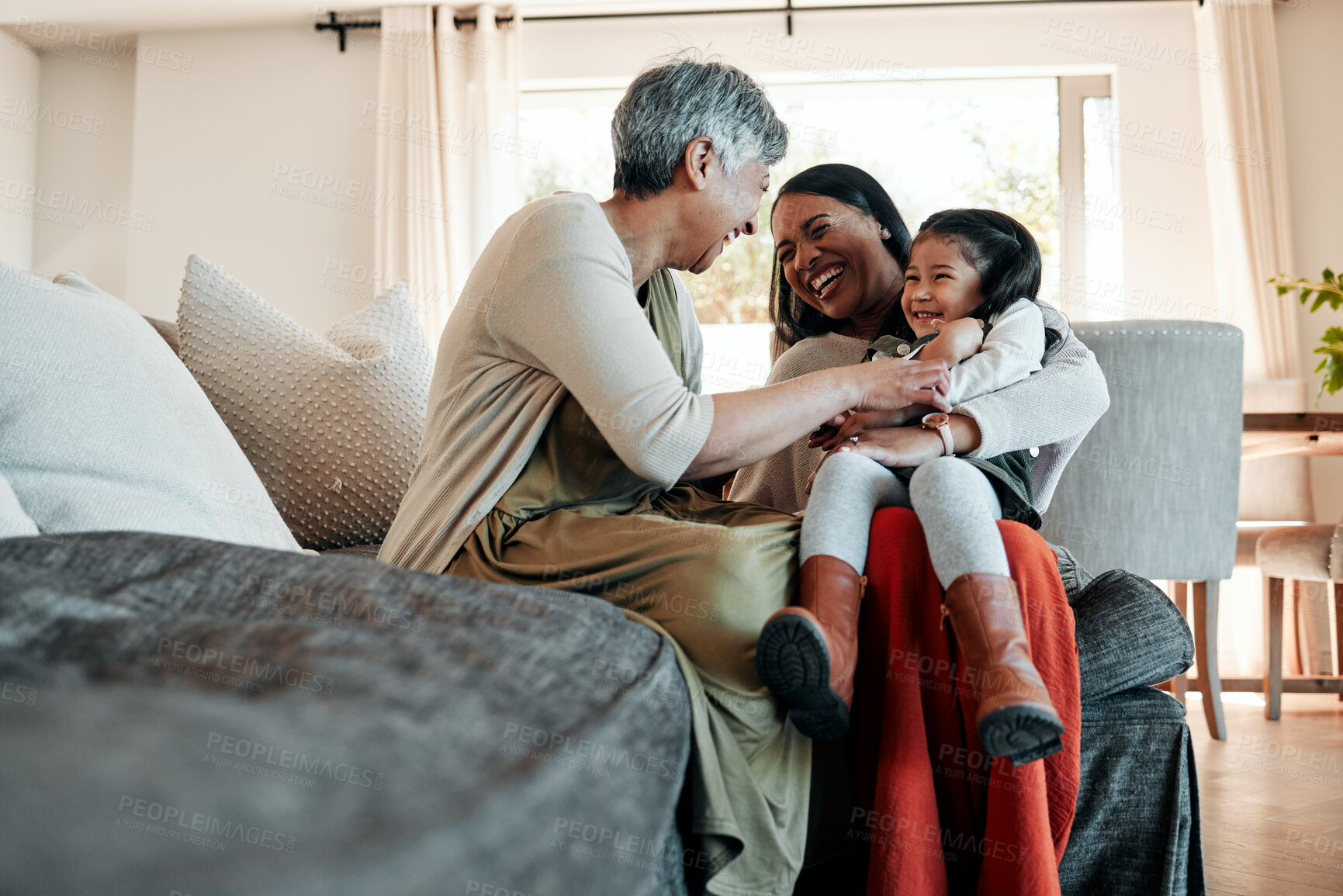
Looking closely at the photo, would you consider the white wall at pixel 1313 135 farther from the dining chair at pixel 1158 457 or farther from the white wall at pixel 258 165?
the white wall at pixel 258 165

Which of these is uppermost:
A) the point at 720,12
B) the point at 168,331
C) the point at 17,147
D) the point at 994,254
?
the point at 720,12

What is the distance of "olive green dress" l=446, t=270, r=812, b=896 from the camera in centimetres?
87

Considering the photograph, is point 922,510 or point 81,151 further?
point 81,151

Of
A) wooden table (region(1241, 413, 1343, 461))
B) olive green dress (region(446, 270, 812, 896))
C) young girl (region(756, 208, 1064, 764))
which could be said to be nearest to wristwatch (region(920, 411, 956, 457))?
young girl (region(756, 208, 1064, 764))

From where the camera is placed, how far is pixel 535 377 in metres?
1.23

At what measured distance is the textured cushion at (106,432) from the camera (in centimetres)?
94

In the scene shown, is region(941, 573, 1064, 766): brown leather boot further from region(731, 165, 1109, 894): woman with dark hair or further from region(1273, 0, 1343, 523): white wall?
region(1273, 0, 1343, 523): white wall

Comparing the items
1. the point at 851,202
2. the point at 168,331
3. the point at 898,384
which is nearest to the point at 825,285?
the point at 851,202

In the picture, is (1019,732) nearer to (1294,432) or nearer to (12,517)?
(12,517)

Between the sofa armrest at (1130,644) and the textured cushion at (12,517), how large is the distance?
1050 millimetres

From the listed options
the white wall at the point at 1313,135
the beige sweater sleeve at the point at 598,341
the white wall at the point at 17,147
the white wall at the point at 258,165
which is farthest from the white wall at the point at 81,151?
the white wall at the point at 1313,135

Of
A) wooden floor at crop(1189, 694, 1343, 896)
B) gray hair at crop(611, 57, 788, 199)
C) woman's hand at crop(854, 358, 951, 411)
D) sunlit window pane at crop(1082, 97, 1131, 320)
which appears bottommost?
wooden floor at crop(1189, 694, 1343, 896)

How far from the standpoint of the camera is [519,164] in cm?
466

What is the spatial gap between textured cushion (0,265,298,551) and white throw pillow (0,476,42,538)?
0.05 metres
